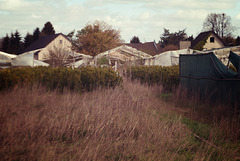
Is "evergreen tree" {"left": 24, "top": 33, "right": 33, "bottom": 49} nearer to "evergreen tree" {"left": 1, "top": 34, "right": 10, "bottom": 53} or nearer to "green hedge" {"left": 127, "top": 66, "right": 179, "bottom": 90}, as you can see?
"evergreen tree" {"left": 1, "top": 34, "right": 10, "bottom": 53}

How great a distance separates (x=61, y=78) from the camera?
37.3 ft

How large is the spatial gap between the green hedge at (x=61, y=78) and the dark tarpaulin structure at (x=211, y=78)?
3.66m

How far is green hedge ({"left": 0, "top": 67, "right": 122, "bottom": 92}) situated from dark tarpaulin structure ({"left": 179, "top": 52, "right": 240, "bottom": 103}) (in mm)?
3664

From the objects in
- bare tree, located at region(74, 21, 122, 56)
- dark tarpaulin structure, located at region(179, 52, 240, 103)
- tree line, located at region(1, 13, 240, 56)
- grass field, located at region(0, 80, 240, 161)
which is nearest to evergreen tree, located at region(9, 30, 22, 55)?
tree line, located at region(1, 13, 240, 56)

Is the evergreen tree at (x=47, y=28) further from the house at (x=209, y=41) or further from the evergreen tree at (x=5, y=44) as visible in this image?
the house at (x=209, y=41)

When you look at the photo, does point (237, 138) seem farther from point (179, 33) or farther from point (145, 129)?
point (179, 33)

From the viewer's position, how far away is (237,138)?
606cm

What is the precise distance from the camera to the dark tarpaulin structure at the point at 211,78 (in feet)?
31.1

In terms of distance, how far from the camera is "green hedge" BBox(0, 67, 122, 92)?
34.7 ft

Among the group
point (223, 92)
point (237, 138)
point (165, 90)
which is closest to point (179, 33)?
point (165, 90)

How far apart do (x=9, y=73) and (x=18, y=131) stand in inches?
242

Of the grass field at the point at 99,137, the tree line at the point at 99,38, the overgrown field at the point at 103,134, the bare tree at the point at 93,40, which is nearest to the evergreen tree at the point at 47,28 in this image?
the tree line at the point at 99,38

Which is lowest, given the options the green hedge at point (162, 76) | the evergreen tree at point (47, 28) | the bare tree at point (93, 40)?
the green hedge at point (162, 76)

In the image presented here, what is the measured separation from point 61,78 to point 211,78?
6370mm
